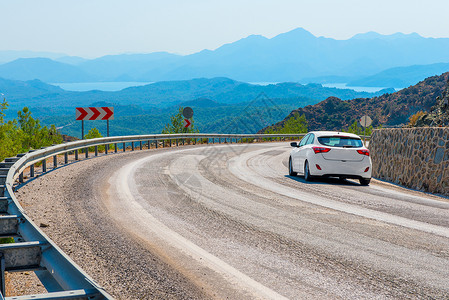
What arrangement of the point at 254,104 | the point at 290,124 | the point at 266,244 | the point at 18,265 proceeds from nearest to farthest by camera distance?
the point at 18,265 → the point at 266,244 → the point at 254,104 → the point at 290,124

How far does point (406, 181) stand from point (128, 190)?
852 cm

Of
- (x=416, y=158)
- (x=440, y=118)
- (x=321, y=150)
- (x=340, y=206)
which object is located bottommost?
(x=340, y=206)

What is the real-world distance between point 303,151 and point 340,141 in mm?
1145

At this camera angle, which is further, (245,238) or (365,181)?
(365,181)

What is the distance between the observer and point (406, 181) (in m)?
14.2

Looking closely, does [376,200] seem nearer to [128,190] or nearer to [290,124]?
[128,190]

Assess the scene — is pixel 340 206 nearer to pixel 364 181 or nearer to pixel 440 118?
pixel 364 181

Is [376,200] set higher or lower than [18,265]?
lower

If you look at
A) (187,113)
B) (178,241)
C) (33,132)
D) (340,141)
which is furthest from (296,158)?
(33,132)

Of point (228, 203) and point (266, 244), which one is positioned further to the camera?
point (228, 203)

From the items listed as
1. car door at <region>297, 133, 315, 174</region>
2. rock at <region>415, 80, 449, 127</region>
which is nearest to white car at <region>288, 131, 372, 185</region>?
car door at <region>297, 133, 315, 174</region>

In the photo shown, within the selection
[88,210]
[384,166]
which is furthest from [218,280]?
[384,166]

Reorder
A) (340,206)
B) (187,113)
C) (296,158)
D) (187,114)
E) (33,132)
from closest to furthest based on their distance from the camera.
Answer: (340,206) < (296,158) < (187,114) < (187,113) < (33,132)

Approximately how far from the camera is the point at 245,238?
6273 millimetres
